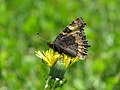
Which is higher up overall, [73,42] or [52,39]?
[52,39]

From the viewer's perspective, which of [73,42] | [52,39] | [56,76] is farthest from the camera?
[52,39]

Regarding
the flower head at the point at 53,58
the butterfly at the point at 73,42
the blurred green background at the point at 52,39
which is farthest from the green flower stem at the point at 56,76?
the blurred green background at the point at 52,39

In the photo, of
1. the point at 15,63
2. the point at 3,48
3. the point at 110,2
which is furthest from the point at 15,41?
the point at 110,2

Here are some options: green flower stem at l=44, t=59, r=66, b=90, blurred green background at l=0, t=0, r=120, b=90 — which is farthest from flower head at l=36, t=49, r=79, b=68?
blurred green background at l=0, t=0, r=120, b=90

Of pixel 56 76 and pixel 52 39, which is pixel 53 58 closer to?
pixel 56 76

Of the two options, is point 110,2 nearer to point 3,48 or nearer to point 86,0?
point 86,0

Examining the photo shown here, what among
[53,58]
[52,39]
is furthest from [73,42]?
[52,39]
